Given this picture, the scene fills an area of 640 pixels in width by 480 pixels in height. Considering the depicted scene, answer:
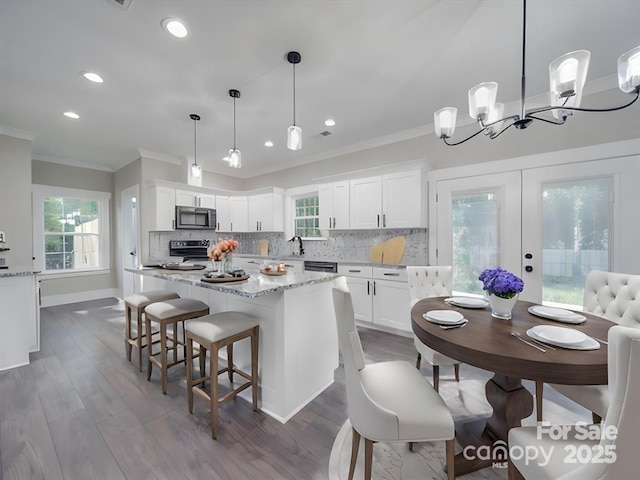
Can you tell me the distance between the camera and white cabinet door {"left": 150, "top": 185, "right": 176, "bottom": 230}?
14.8ft

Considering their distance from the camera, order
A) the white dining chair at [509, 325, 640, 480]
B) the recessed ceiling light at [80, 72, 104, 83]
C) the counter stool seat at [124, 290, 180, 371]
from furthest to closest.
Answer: the counter stool seat at [124, 290, 180, 371] → the recessed ceiling light at [80, 72, 104, 83] → the white dining chair at [509, 325, 640, 480]

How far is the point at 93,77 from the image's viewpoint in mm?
2494

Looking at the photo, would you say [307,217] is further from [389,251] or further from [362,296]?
[362,296]

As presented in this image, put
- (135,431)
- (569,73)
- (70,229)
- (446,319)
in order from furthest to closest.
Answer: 1. (70,229)
2. (135,431)
3. (446,319)
4. (569,73)

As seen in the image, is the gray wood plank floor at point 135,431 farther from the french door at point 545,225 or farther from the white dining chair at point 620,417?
the french door at point 545,225

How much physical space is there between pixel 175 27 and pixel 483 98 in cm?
219

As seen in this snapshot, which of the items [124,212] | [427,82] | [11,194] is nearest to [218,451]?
[427,82]

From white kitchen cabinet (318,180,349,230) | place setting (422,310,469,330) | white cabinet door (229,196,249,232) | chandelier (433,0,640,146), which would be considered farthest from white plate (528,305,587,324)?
white cabinet door (229,196,249,232)

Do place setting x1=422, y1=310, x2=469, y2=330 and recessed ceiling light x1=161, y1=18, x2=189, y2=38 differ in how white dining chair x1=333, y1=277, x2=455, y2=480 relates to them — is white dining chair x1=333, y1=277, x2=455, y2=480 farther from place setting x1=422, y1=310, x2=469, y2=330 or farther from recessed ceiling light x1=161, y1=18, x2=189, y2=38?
recessed ceiling light x1=161, y1=18, x2=189, y2=38

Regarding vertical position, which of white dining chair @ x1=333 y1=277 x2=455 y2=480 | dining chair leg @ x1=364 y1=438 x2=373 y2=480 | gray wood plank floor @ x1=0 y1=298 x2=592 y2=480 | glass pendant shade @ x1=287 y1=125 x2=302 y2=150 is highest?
glass pendant shade @ x1=287 y1=125 x2=302 y2=150

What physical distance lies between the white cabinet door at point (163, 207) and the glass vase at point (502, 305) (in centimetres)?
489

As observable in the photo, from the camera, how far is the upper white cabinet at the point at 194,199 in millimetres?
4844

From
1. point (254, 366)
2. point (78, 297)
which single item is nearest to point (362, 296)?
point (254, 366)

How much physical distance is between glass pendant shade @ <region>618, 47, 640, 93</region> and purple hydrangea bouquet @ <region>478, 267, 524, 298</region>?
3.35 feet
